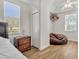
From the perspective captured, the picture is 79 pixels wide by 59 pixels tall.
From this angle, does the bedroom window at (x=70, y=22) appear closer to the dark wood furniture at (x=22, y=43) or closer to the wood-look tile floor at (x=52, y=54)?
the wood-look tile floor at (x=52, y=54)

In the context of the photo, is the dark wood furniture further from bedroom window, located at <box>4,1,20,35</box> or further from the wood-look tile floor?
bedroom window, located at <box>4,1,20,35</box>

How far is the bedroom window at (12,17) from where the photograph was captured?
14.4ft

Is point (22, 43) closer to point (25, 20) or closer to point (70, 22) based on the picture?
point (25, 20)

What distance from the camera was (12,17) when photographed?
472 cm

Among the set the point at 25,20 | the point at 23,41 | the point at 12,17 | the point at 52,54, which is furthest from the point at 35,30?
the point at 52,54

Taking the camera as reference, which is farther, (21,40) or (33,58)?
(21,40)

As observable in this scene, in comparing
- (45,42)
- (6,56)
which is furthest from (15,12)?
(6,56)

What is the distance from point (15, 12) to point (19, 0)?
2.02 ft

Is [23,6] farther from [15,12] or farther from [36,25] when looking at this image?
[36,25]

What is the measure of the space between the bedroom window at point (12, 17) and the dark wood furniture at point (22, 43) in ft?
2.00

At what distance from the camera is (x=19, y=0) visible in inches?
195

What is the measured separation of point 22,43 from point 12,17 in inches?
51.6

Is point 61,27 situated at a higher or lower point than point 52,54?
higher

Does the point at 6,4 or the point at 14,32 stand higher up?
the point at 6,4
